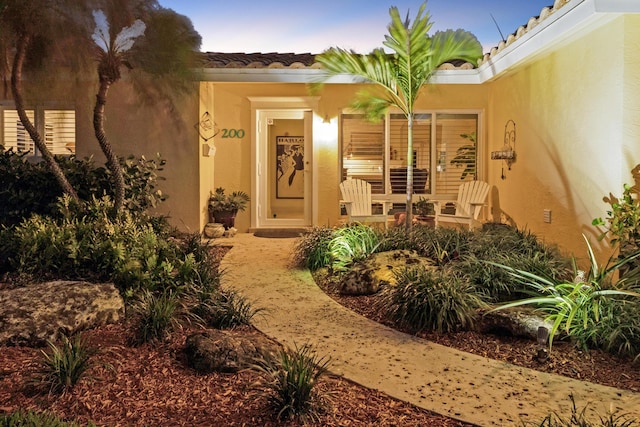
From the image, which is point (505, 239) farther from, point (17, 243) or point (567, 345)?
point (17, 243)

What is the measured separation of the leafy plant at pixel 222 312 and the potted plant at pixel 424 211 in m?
5.47

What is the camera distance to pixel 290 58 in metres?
9.94

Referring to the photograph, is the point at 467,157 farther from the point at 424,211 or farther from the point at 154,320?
the point at 154,320

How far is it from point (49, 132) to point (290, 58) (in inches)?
172

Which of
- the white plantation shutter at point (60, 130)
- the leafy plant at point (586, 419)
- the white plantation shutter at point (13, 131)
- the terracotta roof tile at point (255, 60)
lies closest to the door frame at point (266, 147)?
the terracotta roof tile at point (255, 60)

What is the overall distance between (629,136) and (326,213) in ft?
18.8

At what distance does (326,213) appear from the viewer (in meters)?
10.3

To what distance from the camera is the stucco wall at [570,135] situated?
562cm

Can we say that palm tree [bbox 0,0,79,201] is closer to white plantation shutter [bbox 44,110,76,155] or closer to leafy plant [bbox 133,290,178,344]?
white plantation shutter [bbox 44,110,76,155]

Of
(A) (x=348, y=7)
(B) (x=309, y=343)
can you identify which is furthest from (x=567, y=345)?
(A) (x=348, y=7)

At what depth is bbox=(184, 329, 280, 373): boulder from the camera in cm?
338

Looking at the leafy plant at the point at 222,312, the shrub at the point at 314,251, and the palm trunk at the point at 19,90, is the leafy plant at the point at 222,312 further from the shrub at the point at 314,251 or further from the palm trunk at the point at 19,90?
the palm trunk at the point at 19,90

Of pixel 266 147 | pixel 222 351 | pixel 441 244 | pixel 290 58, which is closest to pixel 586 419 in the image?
pixel 222 351

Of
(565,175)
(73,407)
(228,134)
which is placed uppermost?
(228,134)
